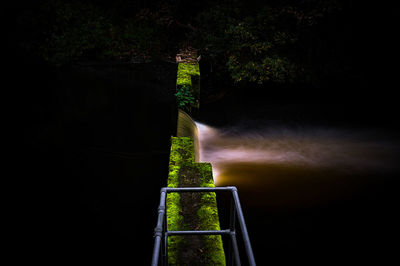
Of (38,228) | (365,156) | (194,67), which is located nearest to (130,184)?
(38,228)

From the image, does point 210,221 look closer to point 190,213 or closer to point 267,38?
point 190,213

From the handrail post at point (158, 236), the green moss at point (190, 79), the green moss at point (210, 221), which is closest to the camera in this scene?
the handrail post at point (158, 236)

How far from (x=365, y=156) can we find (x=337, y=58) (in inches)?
178

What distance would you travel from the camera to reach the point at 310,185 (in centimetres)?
653

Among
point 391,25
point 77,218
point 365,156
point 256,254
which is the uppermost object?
point 391,25

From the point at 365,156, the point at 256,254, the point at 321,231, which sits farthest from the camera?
the point at 365,156

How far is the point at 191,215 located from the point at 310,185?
3.81 m

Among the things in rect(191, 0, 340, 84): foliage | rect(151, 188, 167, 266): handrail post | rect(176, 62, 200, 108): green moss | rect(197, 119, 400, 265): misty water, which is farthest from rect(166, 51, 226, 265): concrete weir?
rect(191, 0, 340, 84): foliage

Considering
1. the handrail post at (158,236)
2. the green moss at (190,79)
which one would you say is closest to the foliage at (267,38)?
the green moss at (190,79)

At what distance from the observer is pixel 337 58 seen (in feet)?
35.5

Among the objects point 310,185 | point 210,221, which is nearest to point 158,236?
point 210,221

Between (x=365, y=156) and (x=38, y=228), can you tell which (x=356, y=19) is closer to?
(x=365, y=156)

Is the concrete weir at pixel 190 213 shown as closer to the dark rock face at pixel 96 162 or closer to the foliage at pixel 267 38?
the dark rock face at pixel 96 162

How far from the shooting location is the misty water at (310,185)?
16.6 feet
